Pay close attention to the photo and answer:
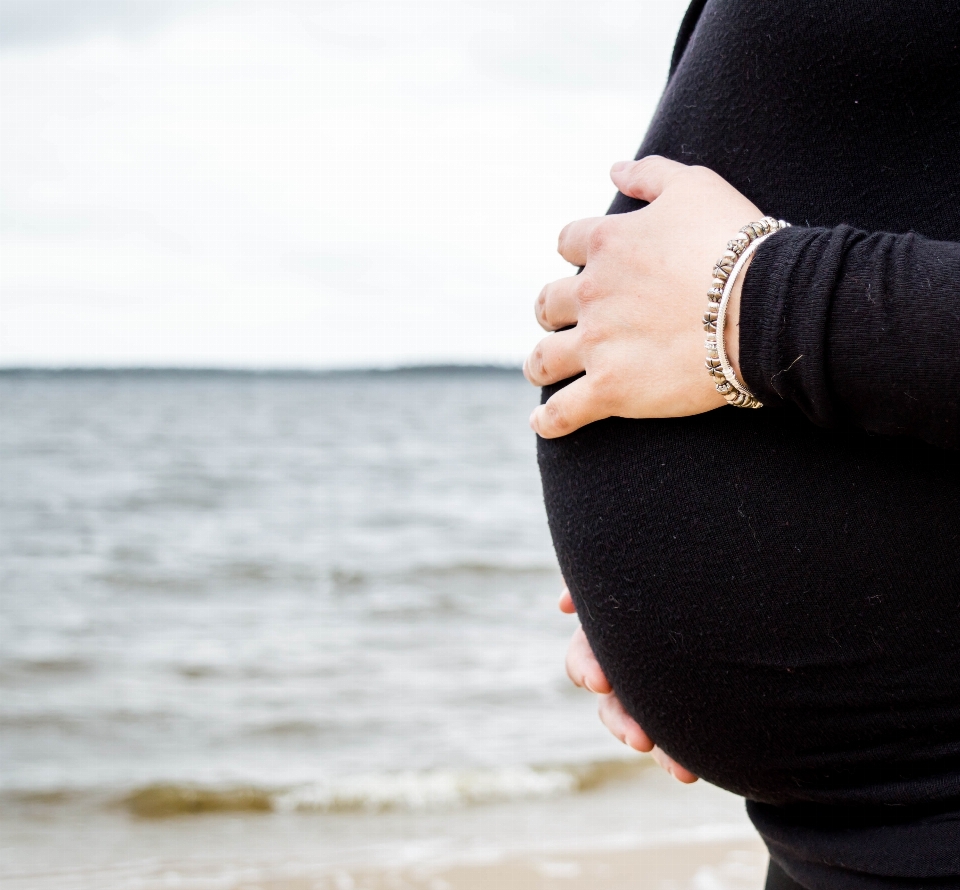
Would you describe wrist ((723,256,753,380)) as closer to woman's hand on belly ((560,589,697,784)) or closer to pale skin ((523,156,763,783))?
pale skin ((523,156,763,783))

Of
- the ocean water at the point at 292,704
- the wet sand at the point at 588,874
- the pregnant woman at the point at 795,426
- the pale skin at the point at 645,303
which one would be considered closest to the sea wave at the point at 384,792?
the ocean water at the point at 292,704

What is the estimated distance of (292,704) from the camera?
393cm

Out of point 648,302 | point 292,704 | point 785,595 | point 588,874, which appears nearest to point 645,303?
point 648,302

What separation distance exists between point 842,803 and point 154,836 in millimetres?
2753

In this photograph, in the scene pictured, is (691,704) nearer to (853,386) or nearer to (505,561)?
(853,386)

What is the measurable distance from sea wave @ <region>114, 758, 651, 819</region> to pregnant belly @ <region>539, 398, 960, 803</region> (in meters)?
2.55

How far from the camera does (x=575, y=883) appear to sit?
7.97ft

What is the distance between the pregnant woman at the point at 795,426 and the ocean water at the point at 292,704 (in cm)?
214

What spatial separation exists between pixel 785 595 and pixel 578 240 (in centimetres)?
34

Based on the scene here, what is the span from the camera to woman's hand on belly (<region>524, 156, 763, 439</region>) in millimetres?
669

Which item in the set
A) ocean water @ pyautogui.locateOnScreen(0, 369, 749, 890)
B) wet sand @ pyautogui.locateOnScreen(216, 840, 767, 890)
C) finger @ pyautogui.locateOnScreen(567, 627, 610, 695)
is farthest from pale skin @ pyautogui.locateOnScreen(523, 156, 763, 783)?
ocean water @ pyautogui.locateOnScreen(0, 369, 749, 890)

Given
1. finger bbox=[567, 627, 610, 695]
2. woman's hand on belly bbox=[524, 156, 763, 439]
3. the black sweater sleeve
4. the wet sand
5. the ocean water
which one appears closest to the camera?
the black sweater sleeve

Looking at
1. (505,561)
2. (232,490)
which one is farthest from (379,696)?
(232,490)

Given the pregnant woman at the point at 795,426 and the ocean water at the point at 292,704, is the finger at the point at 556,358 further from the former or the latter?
the ocean water at the point at 292,704
